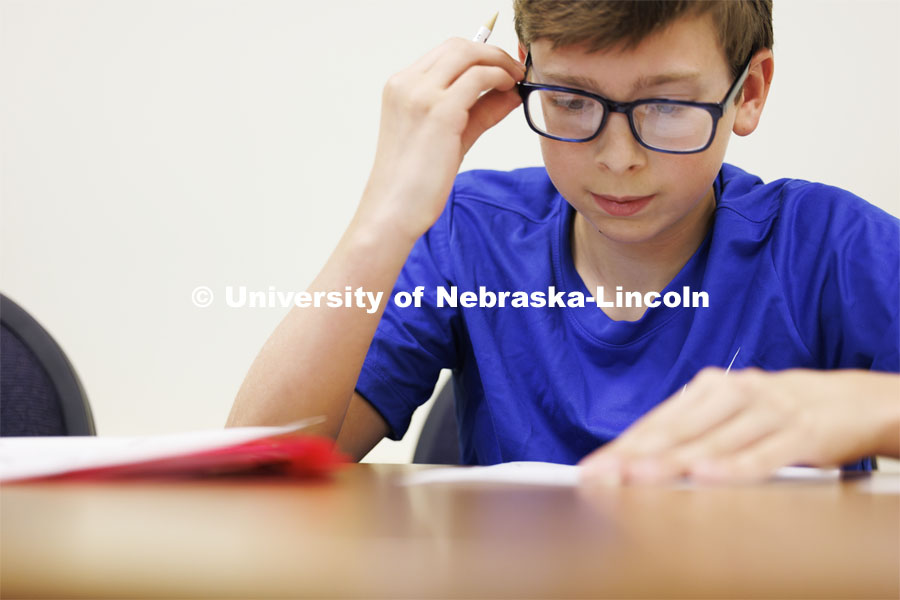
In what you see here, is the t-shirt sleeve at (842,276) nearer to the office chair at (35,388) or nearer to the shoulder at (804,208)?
the shoulder at (804,208)

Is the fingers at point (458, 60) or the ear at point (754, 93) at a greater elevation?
the fingers at point (458, 60)

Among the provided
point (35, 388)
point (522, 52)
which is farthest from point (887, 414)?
point (35, 388)

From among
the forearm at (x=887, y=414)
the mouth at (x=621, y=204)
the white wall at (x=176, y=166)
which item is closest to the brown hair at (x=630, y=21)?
the mouth at (x=621, y=204)

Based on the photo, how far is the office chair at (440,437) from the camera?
1.18 meters

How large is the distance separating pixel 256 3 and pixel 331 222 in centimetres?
49

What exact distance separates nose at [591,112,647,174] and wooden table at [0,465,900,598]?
1.61 feet

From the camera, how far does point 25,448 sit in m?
0.50

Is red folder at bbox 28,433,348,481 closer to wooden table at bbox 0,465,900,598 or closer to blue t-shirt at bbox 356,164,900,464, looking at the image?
wooden table at bbox 0,465,900,598

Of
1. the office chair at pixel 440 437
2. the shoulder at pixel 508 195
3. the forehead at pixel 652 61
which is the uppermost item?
the forehead at pixel 652 61

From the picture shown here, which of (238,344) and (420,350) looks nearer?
(420,350)

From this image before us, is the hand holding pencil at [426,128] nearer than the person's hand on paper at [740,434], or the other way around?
the person's hand on paper at [740,434]

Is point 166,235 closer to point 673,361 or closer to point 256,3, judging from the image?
point 256,3

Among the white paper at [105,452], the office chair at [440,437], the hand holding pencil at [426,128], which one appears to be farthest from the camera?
the office chair at [440,437]

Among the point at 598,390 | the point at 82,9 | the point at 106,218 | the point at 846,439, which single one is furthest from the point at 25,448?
the point at 82,9
